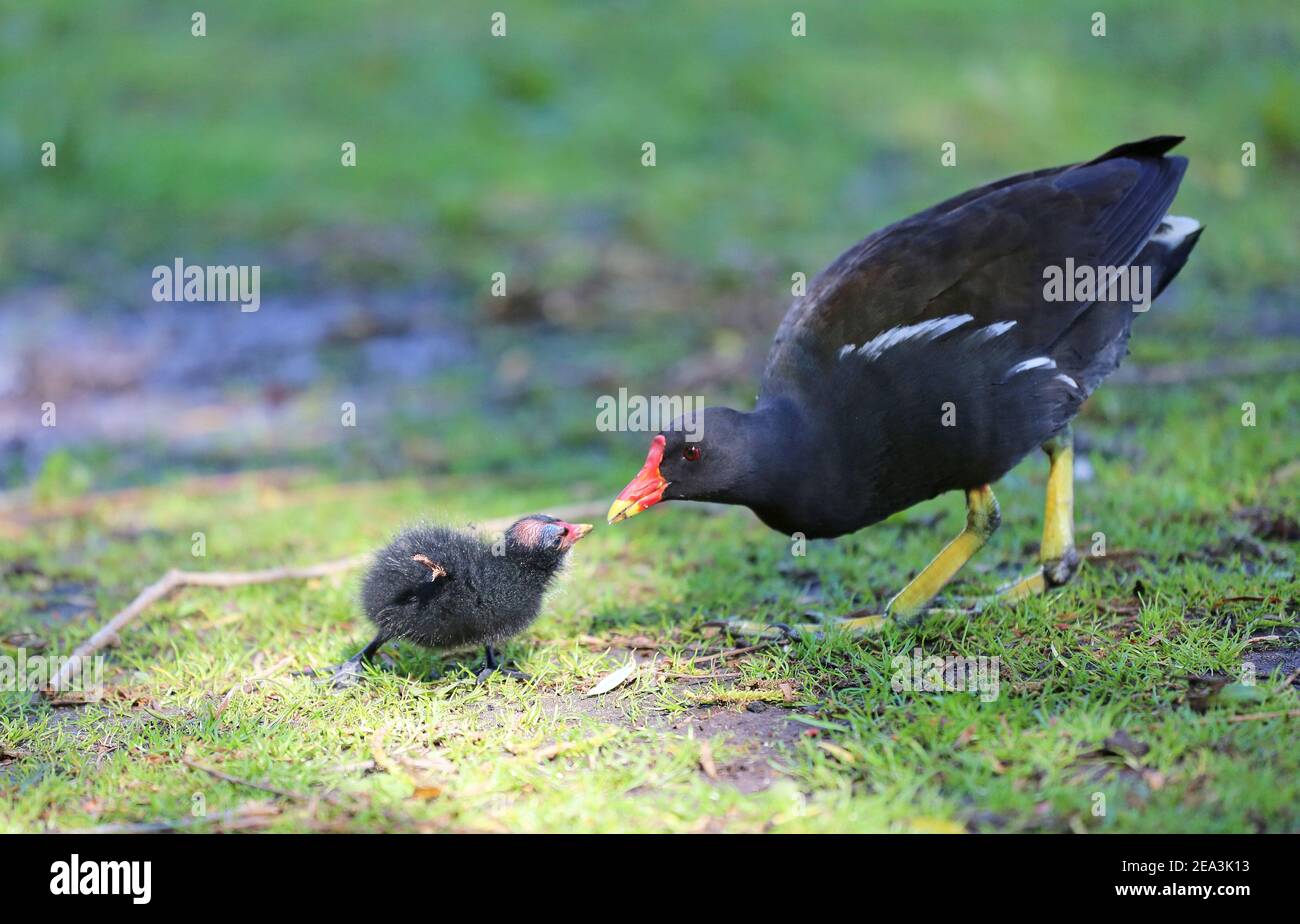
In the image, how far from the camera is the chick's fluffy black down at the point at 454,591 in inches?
164

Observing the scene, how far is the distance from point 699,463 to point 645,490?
0.19 meters

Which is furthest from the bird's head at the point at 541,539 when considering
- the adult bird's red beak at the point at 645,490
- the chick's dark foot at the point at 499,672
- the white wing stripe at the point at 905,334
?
the white wing stripe at the point at 905,334

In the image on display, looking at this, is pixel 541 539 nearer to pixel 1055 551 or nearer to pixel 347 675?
pixel 347 675

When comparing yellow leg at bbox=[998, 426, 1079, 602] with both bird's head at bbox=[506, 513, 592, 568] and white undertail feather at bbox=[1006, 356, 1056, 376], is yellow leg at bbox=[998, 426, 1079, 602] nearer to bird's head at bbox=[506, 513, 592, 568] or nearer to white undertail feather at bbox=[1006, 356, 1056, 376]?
white undertail feather at bbox=[1006, 356, 1056, 376]

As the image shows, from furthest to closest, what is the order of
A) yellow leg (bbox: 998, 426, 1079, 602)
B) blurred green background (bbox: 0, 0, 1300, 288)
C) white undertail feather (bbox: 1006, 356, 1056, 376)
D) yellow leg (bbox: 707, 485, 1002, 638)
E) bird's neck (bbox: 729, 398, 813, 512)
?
blurred green background (bbox: 0, 0, 1300, 288) → yellow leg (bbox: 998, 426, 1079, 602) → yellow leg (bbox: 707, 485, 1002, 638) → white undertail feather (bbox: 1006, 356, 1056, 376) → bird's neck (bbox: 729, 398, 813, 512)

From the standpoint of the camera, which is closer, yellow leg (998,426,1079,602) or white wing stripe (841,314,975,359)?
white wing stripe (841,314,975,359)

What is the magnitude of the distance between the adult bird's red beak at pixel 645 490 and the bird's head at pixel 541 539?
220 millimetres

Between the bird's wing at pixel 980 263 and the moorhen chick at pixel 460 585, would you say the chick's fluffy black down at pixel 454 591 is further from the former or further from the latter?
the bird's wing at pixel 980 263

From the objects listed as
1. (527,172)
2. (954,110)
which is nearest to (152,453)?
(527,172)

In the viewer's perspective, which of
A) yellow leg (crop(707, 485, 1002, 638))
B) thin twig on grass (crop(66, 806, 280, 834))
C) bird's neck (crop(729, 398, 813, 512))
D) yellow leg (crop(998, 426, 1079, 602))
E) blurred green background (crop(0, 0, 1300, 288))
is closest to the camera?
thin twig on grass (crop(66, 806, 280, 834))

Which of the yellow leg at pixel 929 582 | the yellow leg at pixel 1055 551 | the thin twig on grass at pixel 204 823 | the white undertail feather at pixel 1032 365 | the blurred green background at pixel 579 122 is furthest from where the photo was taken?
the blurred green background at pixel 579 122

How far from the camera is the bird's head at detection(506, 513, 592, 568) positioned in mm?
4316

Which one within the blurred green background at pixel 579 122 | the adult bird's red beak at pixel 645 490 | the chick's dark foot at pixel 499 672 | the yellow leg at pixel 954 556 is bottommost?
the chick's dark foot at pixel 499 672

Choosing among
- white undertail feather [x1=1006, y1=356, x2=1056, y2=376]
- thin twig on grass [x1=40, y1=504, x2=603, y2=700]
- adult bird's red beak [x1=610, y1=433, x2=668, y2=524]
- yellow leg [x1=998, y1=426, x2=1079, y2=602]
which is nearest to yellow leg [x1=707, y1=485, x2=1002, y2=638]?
yellow leg [x1=998, y1=426, x2=1079, y2=602]
